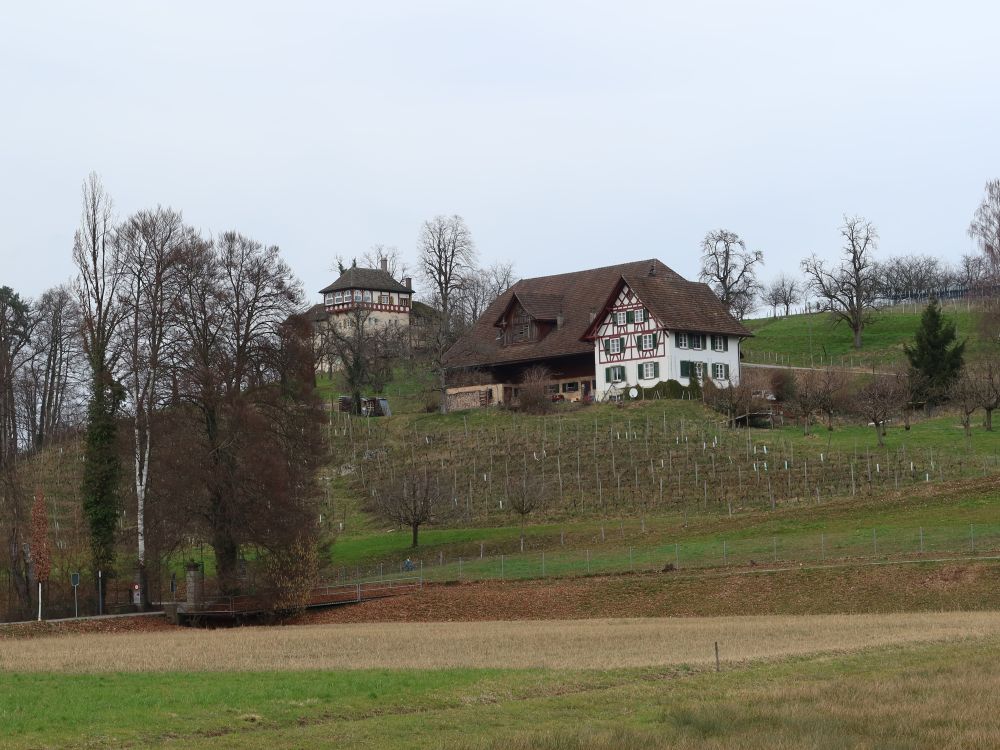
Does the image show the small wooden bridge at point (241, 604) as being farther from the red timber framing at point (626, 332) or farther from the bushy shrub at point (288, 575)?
the red timber framing at point (626, 332)

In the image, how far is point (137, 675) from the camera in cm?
2725

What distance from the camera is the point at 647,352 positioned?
284ft

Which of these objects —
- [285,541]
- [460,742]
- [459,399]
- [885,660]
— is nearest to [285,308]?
[285,541]

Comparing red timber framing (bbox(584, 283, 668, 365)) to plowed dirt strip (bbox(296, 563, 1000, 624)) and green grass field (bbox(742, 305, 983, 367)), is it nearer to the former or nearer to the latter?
green grass field (bbox(742, 305, 983, 367))

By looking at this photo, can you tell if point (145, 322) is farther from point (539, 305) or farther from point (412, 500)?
point (539, 305)

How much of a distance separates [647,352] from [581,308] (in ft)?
33.3

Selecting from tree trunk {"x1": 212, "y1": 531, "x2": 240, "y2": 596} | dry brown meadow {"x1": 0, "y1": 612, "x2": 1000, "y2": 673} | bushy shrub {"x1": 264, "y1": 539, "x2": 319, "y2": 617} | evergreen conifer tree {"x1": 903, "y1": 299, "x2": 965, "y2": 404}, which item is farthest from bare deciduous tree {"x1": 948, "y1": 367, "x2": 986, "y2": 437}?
tree trunk {"x1": 212, "y1": 531, "x2": 240, "y2": 596}

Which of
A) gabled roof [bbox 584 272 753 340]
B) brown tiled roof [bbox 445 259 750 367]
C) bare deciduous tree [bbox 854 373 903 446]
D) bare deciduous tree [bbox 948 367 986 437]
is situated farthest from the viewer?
brown tiled roof [bbox 445 259 750 367]

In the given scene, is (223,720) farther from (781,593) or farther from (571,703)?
(781,593)

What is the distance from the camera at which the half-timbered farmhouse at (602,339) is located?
86.8 meters

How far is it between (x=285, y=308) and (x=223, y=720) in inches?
1202

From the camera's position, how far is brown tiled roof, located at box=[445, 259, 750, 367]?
88812 mm

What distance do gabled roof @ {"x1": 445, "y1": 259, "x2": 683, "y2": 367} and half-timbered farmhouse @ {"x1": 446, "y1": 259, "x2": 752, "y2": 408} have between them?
0.30 feet

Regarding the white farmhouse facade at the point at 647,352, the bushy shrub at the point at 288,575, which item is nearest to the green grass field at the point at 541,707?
the bushy shrub at the point at 288,575
